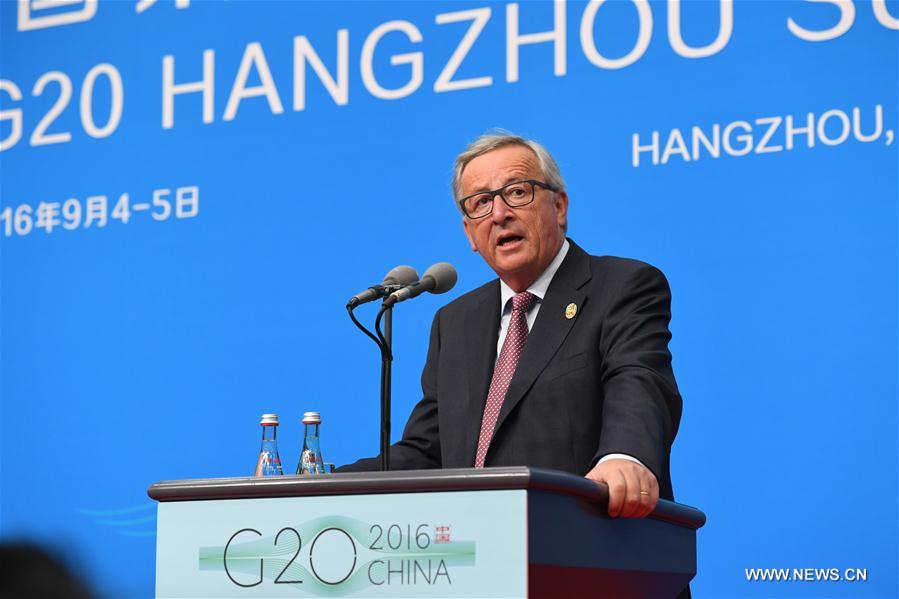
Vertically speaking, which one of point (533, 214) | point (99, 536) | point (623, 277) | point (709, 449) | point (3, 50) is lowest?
point (99, 536)

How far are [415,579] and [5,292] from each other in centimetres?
327

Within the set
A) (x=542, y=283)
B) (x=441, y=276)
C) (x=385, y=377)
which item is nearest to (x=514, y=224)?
(x=542, y=283)

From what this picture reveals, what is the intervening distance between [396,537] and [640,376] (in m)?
0.69

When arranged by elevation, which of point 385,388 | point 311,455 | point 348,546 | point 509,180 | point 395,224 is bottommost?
point 348,546

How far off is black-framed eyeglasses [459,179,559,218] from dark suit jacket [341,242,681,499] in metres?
0.16

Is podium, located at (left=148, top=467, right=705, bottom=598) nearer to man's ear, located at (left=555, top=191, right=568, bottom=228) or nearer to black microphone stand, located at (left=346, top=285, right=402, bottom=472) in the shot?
black microphone stand, located at (left=346, top=285, right=402, bottom=472)

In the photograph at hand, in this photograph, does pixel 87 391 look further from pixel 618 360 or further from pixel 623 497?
pixel 623 497

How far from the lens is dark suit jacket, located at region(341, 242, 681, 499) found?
2.30 metres

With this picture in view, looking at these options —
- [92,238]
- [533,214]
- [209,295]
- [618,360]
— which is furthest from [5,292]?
[618,360]

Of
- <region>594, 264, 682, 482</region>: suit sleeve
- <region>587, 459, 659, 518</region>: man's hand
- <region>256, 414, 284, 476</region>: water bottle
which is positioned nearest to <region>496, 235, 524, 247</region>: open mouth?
<region>594, 264, 682, 482</region>: suit sleeve

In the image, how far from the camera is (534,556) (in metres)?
1.69

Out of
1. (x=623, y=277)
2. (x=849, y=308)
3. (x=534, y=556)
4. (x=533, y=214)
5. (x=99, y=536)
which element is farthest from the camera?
(x=99, y=536)

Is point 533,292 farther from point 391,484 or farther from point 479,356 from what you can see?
point 391,484

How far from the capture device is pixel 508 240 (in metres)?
2.72
